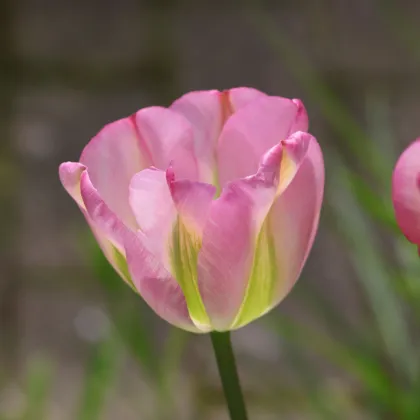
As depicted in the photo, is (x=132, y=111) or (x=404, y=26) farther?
(x=132, y=111)

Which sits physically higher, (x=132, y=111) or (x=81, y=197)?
(x=81, y=197)

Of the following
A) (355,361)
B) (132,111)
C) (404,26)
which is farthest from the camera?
(132,111)

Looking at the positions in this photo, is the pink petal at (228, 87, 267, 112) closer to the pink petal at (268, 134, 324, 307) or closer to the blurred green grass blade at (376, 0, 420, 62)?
the pink petal at (268, 134, 324, 307)

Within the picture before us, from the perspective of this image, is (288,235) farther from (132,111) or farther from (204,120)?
(132,111)

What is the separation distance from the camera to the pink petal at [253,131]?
0.34ft

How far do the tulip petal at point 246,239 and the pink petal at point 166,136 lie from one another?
0.02 m

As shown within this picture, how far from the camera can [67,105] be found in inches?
28.8

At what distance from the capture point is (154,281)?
0.10 m

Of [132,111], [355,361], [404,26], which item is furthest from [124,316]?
[132,111]

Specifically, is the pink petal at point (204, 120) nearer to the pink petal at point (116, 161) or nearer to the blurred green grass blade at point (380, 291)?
the pink petal at point (116, 161)

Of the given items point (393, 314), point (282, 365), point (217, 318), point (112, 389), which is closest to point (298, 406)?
point (282, 365)

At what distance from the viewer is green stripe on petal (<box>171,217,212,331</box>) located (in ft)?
0.35

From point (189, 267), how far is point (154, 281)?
1 centimetres

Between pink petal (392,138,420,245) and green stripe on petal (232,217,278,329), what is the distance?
26mm
